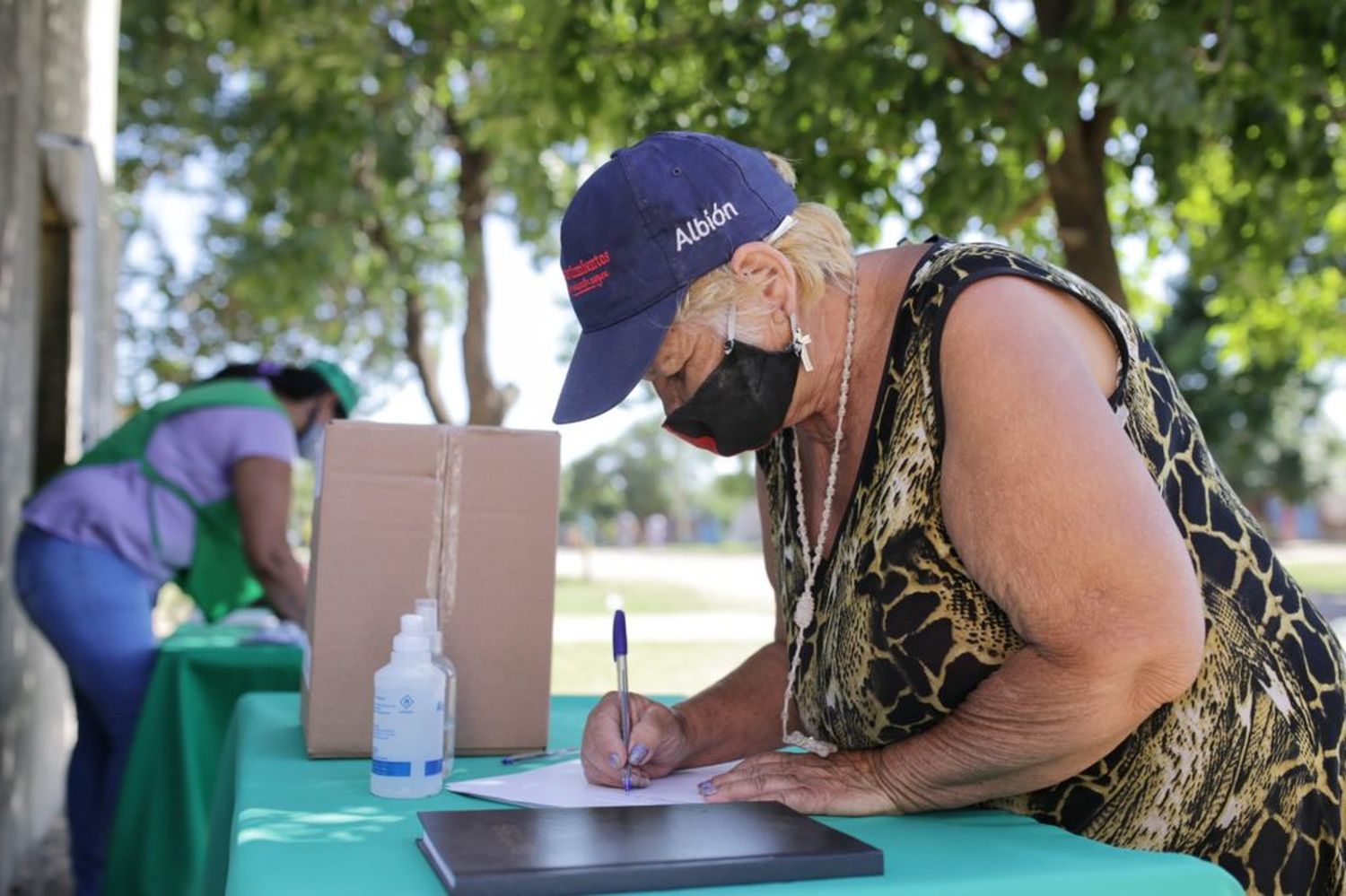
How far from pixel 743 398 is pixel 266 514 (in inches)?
88.5

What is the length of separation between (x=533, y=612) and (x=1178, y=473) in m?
0.96

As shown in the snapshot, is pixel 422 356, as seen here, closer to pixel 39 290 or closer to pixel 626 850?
pixel 39 290

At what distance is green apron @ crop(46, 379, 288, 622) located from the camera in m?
3.53

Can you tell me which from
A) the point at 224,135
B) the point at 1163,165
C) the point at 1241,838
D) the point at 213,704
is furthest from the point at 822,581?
the point at 224,135

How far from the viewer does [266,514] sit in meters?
3.51

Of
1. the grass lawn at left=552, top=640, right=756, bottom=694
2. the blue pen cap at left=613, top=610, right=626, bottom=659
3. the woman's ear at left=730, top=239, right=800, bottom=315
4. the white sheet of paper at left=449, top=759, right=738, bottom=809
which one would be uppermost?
the woman's ear at left=730, top=239, right=800, bottom=315

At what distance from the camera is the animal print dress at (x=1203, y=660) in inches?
56.7

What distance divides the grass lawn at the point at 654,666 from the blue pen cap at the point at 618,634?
654 centimetres

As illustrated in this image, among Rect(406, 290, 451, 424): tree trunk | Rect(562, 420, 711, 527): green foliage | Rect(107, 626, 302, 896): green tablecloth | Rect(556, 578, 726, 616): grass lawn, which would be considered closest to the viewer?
Rect(107, 626, 302, 896): green tablecloth

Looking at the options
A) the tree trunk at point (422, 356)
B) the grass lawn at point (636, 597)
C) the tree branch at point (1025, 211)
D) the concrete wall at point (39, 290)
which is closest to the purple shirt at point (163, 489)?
the concrete wall at point (39, 290)

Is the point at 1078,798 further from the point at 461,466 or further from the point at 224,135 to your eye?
the point at 224,135

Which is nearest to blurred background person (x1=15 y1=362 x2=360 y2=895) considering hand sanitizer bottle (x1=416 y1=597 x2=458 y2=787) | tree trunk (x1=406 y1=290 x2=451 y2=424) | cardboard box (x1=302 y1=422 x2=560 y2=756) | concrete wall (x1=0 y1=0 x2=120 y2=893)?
concrete wall (x1=0 y1=0 x2=120 y2=893)

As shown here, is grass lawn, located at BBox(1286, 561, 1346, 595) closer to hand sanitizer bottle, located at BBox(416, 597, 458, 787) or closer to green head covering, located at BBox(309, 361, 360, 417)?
green head covering, located at BBox(309, 361, 360, 417)

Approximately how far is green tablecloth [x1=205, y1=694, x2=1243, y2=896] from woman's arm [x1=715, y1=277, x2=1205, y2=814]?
0.09 meters
